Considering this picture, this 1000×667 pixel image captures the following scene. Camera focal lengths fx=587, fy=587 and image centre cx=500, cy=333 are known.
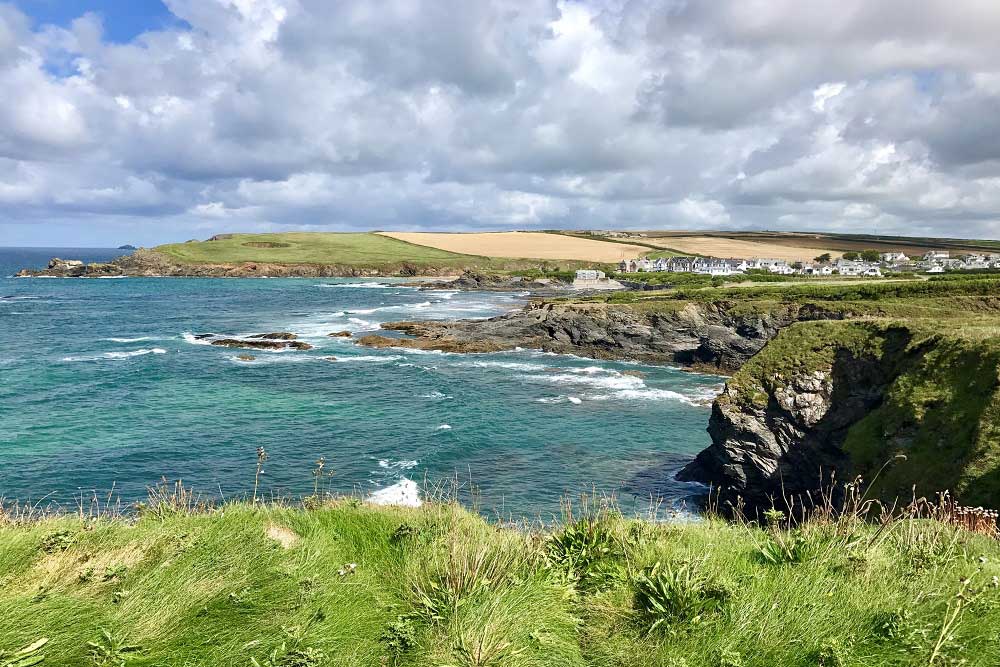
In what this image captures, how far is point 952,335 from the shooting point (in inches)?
899

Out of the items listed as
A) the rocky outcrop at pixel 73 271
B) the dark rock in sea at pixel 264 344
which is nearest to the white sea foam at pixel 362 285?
the rocky outcrop at pixel 73 271

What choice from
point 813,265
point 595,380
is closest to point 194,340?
point 595,380

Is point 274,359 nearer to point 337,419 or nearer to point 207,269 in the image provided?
point 337,419

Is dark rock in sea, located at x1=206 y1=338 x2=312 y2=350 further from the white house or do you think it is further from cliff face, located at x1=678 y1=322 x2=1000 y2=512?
the white house

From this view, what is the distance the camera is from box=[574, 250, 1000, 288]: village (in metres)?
134

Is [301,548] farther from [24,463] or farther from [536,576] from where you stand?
[24,463]

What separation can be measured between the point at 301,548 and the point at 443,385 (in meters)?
39.2

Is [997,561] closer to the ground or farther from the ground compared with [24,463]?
farther from the ground

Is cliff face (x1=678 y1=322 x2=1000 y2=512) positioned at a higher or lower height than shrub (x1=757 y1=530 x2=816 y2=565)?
lower

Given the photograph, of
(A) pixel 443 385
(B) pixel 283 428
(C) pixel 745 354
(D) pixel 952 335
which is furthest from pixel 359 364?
(D) pixel 952 335

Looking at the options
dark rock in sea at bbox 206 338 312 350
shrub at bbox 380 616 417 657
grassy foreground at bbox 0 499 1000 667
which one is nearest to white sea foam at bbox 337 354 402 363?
dark rock in sea at bbox 206 338 312 350

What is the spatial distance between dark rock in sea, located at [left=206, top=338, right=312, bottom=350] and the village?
84139 mm

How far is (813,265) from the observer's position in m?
144

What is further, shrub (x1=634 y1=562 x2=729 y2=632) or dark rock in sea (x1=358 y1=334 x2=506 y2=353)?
dark rock in sea (x1=358 y1=334 x2=506 y2=353)
